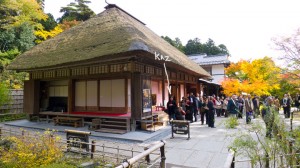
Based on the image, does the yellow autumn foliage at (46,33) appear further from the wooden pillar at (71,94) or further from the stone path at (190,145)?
the stone path at (190,145)

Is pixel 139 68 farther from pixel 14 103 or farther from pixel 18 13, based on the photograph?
pixel 18 13

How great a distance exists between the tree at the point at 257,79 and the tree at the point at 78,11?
71.6 ft

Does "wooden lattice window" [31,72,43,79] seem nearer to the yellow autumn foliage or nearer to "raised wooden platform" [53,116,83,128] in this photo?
"raised wooden platform" [53,116,83,128]

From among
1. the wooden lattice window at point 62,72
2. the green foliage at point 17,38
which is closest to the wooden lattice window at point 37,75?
the wooden lattice window at point 62,72

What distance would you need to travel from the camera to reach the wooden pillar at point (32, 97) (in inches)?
482

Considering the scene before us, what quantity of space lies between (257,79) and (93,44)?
18.9m

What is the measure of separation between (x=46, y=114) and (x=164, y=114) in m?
7.05

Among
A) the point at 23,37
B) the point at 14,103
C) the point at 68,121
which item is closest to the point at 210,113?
the point at 68,121

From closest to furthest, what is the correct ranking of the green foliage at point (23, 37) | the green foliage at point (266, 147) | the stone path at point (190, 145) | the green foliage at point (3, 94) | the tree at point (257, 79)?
the green foliage at point (266, 147)
the stone path at point (190, 145)
the green foliage at point (3, 94)
the tree at point (257, 79)
the green foliage at point (23, 37)

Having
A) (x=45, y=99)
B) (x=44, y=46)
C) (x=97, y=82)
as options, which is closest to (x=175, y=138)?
(x=97, y=82)

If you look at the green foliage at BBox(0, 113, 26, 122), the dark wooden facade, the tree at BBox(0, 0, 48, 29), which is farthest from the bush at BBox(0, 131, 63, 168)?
the tree at BBox(0, 0, 48, 29)

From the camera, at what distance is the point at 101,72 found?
32.7ft

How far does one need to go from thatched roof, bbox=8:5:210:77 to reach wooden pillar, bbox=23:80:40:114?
1.49 m

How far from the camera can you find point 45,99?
13.1 meters
